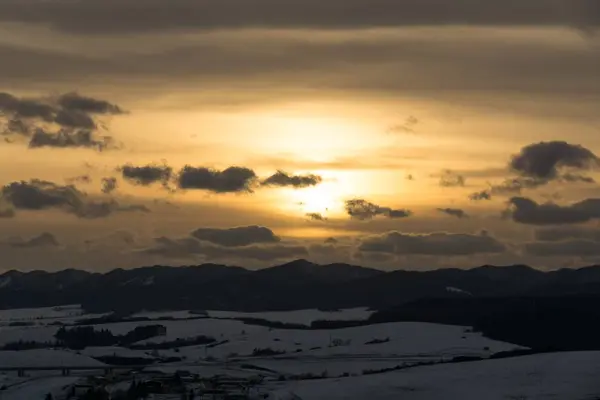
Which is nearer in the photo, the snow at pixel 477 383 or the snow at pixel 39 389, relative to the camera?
the snow at pixel 477 383

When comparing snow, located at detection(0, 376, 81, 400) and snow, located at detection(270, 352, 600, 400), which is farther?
snow, located at detection(0, 376, 81, 400)

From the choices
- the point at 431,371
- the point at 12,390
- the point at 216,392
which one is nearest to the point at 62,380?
the point at 12,390

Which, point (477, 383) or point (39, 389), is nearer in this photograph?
point (477, 383)

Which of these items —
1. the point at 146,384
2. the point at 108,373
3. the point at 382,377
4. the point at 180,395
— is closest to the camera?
the point at 180,395

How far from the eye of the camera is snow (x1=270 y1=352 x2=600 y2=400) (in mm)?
142500

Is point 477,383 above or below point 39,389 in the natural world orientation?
below

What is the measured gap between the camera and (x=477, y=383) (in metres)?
151

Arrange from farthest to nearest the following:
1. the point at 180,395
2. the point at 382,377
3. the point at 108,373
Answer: the point at 108,373 < the point at 382,377 < the point at 180,395

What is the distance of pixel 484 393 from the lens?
144375mm

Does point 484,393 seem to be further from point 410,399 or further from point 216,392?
point 216,392

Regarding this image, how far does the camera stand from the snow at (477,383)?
14250 centimetres

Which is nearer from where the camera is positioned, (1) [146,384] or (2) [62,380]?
(1) [146,384]

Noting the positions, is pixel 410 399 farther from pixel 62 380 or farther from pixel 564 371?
pixel 62 380

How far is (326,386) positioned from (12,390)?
3549 cm
